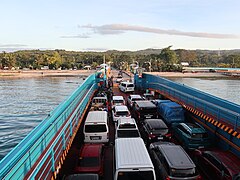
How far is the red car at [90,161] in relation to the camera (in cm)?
887

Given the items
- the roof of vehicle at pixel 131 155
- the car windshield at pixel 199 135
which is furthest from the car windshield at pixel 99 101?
the roof of vehicle at pixel 131 155

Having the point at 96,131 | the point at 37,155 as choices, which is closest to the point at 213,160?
the point at 96,131

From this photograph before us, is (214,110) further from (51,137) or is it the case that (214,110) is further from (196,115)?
(51,137)

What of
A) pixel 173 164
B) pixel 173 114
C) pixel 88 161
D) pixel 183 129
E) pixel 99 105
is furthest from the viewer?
pixel 99 105

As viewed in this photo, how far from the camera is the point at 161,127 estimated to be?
41.7 feet

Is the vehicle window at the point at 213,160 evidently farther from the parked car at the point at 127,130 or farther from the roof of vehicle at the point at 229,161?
the parked car at the point at 127,130

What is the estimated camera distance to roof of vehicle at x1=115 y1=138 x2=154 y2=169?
733 cm

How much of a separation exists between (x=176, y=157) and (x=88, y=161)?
9.54 feet

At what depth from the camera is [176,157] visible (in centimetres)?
867

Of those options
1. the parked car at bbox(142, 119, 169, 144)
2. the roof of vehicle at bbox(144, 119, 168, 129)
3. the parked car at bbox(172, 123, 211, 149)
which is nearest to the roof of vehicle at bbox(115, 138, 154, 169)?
the parked car at bbox(142, 119, 169, 144)

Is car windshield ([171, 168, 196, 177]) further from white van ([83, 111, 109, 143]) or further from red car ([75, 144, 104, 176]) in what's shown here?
white van ([83, 111, 109, 143])

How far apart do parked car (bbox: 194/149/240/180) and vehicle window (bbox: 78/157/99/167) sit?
3830 mm

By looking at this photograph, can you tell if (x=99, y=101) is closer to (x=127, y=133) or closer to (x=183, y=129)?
(x=127, y=133)

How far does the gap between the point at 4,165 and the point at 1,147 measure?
600 inches
